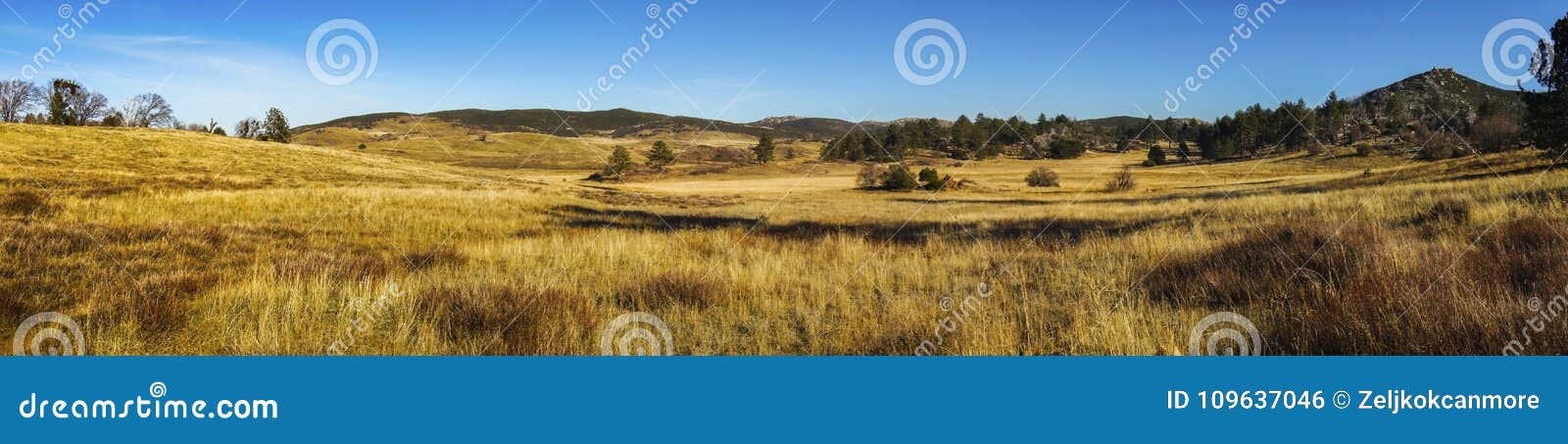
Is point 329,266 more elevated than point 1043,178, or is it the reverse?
point 1043,178

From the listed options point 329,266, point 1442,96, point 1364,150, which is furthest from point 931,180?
point 1442,96

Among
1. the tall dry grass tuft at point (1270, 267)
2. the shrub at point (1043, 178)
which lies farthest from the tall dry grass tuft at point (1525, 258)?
the shrub at point (1043, 178)

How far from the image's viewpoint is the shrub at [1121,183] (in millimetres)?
43656

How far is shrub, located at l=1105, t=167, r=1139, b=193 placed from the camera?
43656 millimetres

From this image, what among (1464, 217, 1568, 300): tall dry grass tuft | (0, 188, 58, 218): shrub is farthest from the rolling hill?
(0, 188, 58, 218): shrub

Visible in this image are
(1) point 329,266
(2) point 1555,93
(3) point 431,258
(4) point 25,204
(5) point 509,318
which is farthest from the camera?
(2) point 1555,93

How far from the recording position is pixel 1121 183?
145ft

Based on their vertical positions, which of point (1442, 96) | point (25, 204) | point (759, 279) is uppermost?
point (1442, 96)

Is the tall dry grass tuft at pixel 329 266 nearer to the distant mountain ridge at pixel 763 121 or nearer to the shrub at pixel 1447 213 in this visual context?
the shrub at pixel 1447 213

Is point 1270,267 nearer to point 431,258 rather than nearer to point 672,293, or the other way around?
point 672,293

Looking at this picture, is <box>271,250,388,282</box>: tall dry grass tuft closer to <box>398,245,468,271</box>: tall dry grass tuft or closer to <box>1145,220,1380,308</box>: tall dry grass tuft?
<box>398,245,468,271</box>: tall dry grass tuft

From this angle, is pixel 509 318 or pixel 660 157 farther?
pixel 660 157

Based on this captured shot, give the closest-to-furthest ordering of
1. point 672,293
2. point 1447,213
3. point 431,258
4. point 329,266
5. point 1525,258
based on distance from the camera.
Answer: point 1525,258, point 672,293, point 329,266, point 431,258, point 1447,213

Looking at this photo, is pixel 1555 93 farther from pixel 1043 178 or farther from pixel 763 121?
pixel 763 121
